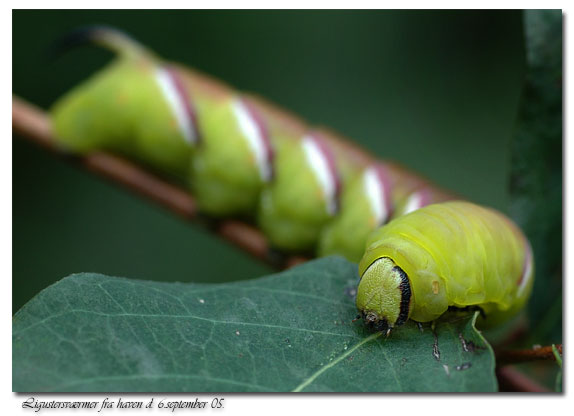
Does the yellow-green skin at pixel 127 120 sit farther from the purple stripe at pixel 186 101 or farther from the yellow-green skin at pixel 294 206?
the yellow-green skin at pixel 294 206

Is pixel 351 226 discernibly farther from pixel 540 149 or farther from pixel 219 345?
pixel 219 345

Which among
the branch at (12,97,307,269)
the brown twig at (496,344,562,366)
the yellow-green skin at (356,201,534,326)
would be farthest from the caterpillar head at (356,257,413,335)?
the branch at (12,97,307,269)

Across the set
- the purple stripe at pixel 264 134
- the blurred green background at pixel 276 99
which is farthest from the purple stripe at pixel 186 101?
the blurred green background at pixel 276 99

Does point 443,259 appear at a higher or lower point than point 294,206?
higher

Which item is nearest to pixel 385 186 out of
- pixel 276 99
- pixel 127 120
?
pixel 127 120

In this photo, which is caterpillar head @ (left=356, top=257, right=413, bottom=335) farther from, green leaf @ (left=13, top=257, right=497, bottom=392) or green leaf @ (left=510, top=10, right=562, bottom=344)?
green leaf @ (left=510, top=10, right=562, bottom=344)

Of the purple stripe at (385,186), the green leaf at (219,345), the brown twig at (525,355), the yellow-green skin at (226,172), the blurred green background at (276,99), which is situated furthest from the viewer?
the blurred green background at (276,99)
